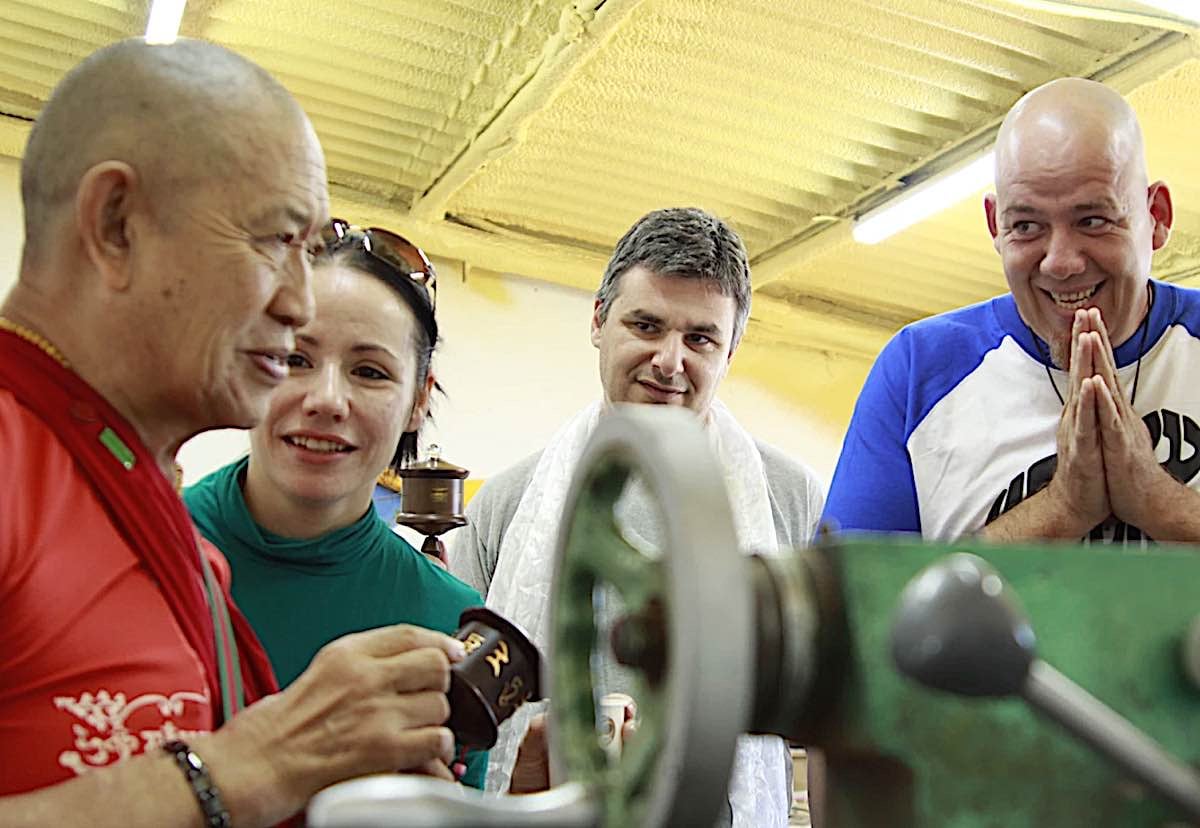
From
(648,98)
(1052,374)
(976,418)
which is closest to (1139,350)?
(1052,374)

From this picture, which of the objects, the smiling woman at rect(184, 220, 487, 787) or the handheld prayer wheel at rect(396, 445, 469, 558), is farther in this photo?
the handheld prayer wheel at rect(396, 445, 469, 558)

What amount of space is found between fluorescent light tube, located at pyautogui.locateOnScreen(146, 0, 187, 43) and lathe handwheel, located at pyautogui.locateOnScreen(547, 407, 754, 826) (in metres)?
3.47

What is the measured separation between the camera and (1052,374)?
4.83ft

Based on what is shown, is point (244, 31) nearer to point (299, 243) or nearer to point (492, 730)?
point (299, 243)

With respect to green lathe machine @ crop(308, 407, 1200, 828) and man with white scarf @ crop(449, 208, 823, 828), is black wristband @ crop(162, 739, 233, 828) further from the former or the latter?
man with white scarf @ crop(449, 208, 823, 828)

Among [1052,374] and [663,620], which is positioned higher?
[1052,374]

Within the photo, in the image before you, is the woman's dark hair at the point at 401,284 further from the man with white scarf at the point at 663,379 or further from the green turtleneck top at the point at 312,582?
the man with white scarf at the point at 663,379

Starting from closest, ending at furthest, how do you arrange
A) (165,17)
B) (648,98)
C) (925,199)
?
1. (165,17)
2. (648,98)
3. (925,199)

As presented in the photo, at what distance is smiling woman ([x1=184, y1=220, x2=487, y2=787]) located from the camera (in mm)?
1308

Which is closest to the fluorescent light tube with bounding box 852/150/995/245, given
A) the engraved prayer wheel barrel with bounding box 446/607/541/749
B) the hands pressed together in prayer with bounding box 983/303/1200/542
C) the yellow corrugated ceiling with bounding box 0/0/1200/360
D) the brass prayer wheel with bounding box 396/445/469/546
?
the yellow corrugated ceiling with bounding box 0/0/1200/360

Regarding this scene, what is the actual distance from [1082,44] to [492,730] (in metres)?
3.75

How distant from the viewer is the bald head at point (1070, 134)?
4.66 feet

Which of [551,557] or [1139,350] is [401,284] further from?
[1139,350]

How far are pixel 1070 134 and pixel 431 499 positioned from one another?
1287mm
